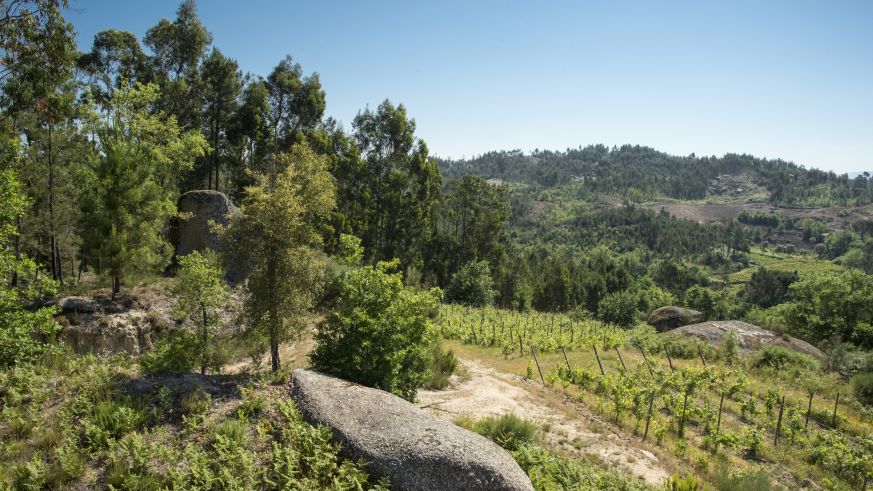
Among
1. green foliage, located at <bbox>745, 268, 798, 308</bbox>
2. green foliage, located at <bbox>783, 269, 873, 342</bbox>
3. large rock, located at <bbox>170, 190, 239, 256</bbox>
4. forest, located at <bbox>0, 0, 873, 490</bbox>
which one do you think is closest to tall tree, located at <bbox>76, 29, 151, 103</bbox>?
forest, located at <bbox>0, 0, 873, 490</bbox>

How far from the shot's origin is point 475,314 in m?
29.7

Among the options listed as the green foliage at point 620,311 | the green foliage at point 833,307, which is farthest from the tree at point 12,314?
the green foliage at point 620,311

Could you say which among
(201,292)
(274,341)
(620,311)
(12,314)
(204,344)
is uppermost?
(201,292)

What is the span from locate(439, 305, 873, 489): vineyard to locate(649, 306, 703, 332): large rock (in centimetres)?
1068

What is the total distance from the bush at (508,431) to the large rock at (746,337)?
21.4 m

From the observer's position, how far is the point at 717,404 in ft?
52.0

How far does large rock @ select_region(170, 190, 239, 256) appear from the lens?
1988 centimetres

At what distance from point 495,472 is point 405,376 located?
436cm

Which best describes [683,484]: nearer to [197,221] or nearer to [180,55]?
[197,221]

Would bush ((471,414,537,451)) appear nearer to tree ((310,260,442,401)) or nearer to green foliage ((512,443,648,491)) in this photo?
green foliage ((512,443,648,491))

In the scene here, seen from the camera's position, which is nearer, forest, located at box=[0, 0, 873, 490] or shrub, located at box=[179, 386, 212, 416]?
forest, located at box=[0, 0, 873, 490]

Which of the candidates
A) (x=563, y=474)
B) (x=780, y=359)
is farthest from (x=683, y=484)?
(x=780, y=359)

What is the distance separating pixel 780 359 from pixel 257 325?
81.0ft

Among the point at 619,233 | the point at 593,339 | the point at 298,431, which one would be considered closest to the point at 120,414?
the point at 298,431
